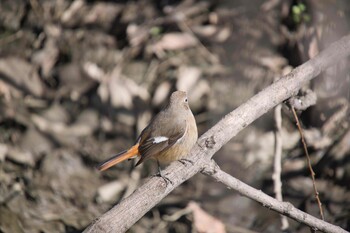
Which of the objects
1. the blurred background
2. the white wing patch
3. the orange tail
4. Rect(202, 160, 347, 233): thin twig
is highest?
the blurred background

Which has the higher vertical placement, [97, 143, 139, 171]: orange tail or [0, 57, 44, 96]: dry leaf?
[0, 57, 44, 96]: dry leaf

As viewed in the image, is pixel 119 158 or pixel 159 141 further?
pixel 159 141

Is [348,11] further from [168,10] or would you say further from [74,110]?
[74,110]

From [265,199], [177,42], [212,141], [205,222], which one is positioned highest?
[177,42]

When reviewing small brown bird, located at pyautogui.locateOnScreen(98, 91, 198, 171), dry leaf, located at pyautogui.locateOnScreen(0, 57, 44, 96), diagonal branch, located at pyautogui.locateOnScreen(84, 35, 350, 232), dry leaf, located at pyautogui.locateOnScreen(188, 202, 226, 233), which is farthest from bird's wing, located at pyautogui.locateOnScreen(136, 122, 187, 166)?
dry leaf, located at pyautogui.locateOnScreen(0, 57, 44, 96)

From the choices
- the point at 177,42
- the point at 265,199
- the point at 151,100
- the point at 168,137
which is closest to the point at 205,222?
the point at 168,137

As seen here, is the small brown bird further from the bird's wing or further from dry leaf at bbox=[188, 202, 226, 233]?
dry leaf at bbox=[188, 202, 226, 233]

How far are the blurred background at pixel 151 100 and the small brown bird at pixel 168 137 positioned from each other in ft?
3.46

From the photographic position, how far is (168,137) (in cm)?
479

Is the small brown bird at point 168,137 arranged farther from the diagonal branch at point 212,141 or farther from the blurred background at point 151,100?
the blurred background at point 151,100

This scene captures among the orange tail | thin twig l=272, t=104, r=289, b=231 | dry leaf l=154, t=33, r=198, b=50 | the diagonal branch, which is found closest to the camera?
the diagonal branch

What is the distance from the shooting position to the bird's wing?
15.2 ft

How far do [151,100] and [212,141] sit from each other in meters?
2.57

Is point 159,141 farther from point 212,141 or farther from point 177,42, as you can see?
point 177,42
